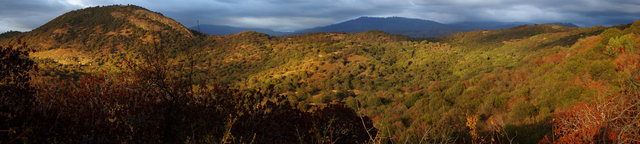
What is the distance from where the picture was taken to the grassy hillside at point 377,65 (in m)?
11.3

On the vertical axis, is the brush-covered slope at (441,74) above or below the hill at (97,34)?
below

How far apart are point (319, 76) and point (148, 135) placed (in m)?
40.5

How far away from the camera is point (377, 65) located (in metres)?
49.4

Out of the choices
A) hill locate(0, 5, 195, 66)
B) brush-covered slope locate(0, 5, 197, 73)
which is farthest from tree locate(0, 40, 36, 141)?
hill locate(0, 5, 195, 66)

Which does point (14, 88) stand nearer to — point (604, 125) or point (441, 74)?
point (604, 125)

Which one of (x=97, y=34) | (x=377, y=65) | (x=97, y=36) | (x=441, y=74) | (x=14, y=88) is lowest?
(x=441, y=74)

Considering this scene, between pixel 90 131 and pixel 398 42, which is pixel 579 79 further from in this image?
pixel 398 42

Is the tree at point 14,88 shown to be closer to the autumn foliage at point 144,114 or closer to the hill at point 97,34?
the autumn foliage at point 144,114

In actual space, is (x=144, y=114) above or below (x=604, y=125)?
above

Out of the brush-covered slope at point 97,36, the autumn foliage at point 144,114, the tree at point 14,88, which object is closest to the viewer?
the tree at point 14,88

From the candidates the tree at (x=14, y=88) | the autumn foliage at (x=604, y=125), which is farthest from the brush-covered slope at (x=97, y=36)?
the autumn foliage at (x=604, y=125)

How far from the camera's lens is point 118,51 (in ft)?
175

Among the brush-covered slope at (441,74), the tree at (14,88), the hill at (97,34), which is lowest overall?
the brush-covered slope at (441,74)

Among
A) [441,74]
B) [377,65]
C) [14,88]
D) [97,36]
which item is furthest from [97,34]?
[14,88]
